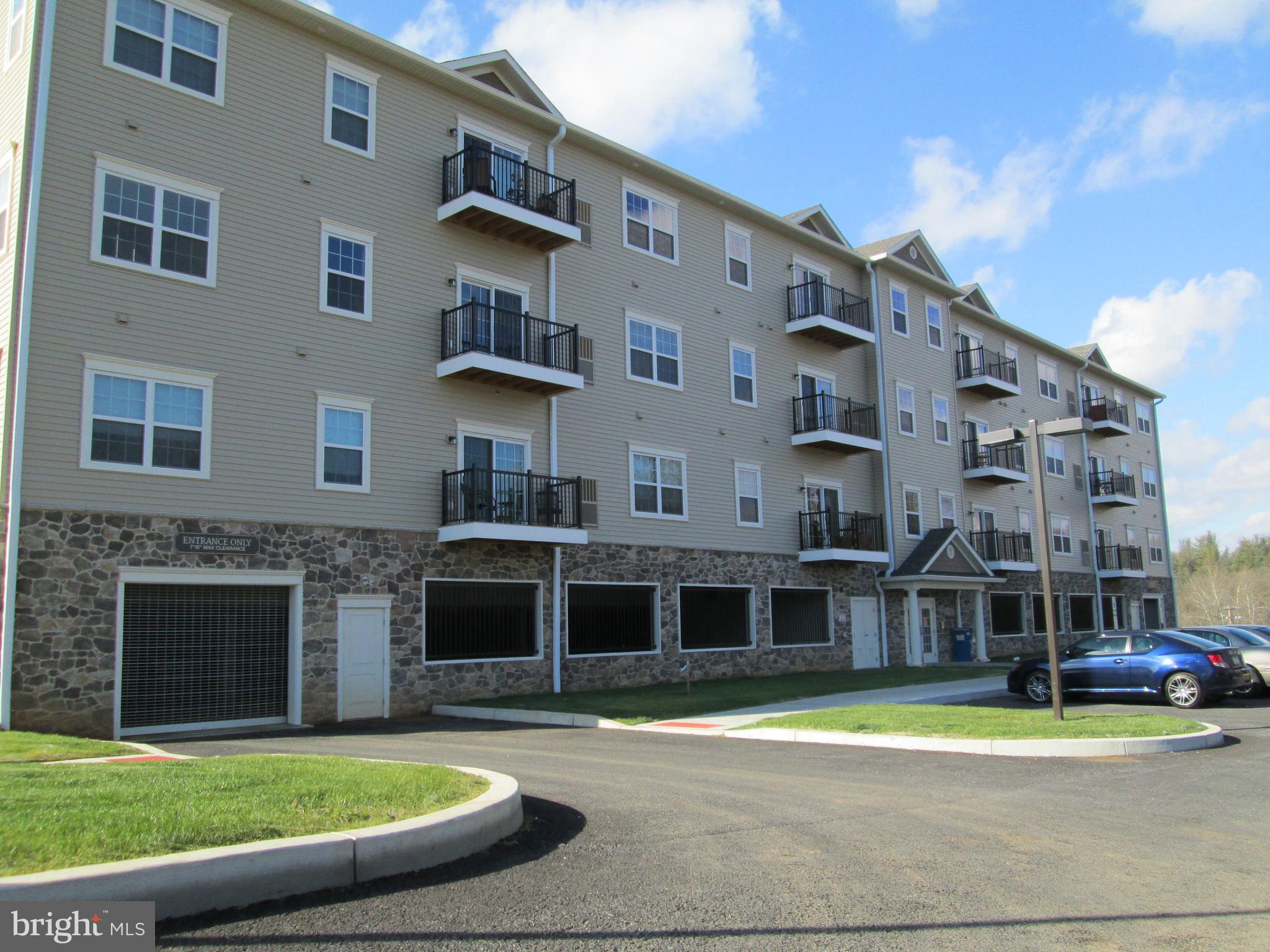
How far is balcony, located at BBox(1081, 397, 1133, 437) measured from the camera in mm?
44156

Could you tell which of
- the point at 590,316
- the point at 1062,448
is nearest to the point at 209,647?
the point at 590,316

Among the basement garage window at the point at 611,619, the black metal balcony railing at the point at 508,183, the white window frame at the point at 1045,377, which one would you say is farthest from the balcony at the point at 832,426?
the white window frame at the point at 1045,377

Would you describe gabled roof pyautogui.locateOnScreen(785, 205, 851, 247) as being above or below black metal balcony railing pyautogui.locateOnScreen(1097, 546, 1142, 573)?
above

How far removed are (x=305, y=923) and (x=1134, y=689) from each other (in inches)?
659

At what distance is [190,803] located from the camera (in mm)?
6695

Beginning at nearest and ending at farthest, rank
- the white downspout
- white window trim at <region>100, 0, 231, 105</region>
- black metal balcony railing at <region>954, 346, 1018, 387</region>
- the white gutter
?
the white gutter < white window trim at <region>100, 0, 231, 105</region> < the white downspout < black metal balcony railing at <region>954, 346, 1018, 387</region>

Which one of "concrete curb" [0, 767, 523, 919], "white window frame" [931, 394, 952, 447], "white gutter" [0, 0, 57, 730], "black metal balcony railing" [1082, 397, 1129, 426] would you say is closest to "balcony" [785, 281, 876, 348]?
"white window frame" [931, 394, 952, 447]

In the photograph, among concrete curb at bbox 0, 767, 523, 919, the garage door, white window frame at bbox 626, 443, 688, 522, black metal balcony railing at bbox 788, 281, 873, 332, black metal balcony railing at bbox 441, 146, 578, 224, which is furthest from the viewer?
black metal balcony railing at bbox 788, 281, 873, 332

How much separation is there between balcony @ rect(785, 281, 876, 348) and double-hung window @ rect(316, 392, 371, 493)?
1482cm

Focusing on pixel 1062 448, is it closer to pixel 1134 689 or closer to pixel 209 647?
pixel 1134 689

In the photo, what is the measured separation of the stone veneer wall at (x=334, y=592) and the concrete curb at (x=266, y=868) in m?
11.2

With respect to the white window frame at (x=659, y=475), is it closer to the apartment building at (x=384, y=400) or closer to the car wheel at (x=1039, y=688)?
the apartment building at (x=384, y=400)

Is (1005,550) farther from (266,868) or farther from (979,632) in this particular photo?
(266,868)

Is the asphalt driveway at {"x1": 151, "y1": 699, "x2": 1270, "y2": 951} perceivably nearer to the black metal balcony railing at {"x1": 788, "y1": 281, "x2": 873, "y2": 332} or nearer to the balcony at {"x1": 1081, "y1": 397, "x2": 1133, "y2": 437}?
the black metal balcony railing at {"x1": 788, "y1": 281, "x2": 873, "y2": 332}
